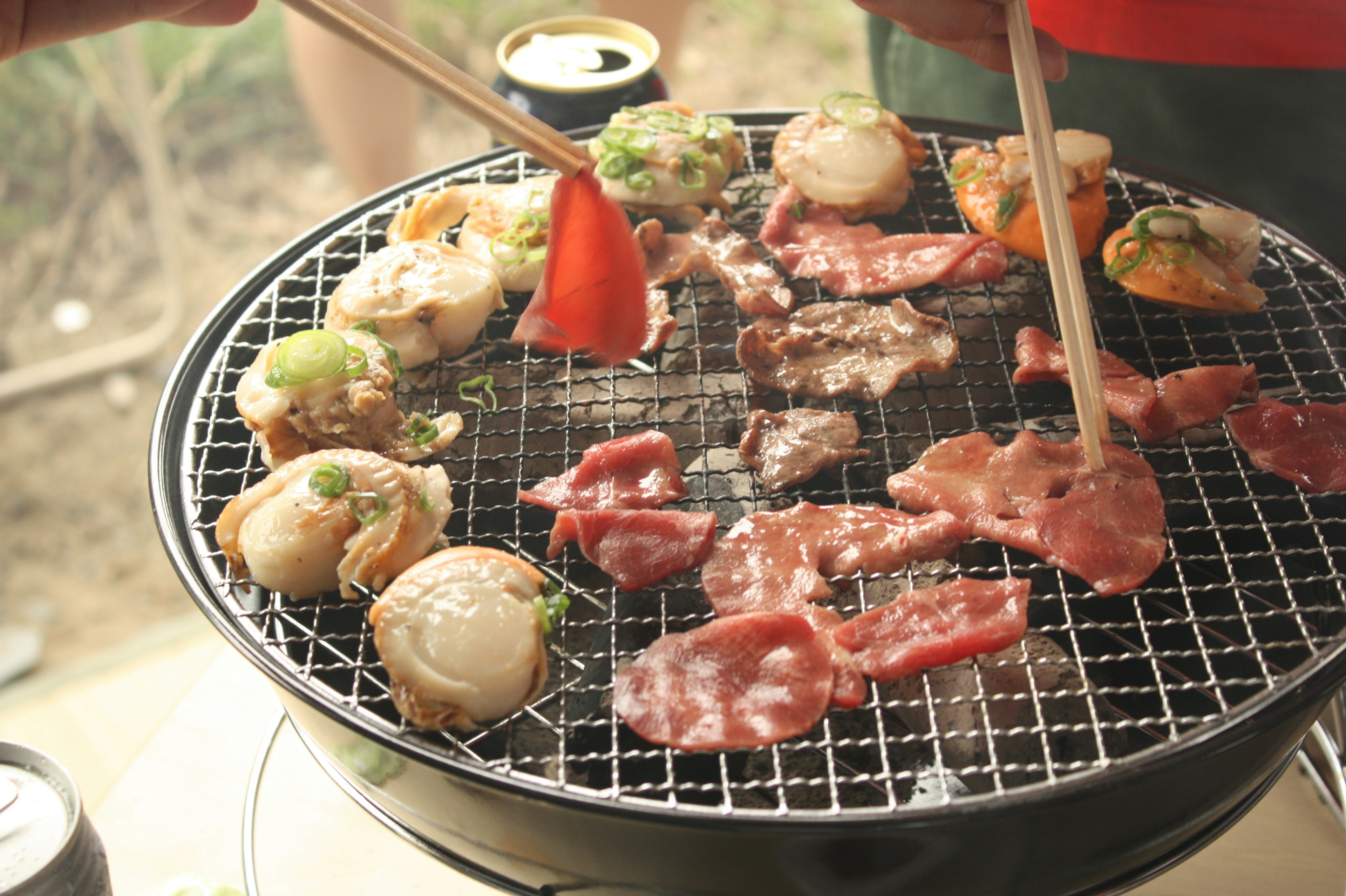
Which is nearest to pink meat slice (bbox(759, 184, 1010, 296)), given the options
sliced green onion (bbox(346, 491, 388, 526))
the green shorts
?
the green shorts

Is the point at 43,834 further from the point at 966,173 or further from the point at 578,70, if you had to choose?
the point at 966,173

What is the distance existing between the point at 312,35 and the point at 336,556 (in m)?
3.58

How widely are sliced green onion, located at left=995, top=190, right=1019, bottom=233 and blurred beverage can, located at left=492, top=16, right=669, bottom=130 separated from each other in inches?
53.3

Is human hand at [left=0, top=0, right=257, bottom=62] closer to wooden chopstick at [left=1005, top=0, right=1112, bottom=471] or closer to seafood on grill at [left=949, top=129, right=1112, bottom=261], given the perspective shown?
wooden chopstick at [left=1005, top=0, right=1112, bottom=471]

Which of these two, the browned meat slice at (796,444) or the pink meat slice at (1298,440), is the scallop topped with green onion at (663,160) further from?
the pink meat slice at (1298,440)

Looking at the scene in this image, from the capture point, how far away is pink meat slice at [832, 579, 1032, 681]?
2254mm

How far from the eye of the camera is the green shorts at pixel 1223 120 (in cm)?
389

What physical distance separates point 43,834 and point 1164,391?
291cm

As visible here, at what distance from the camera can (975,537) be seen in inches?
99.8

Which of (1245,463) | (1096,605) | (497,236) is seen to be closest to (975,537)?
(1096,605)

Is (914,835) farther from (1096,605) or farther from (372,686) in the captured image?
(372,686)

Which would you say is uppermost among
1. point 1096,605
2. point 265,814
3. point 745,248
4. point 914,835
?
point 745,248

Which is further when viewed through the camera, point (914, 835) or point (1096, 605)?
point (1096, 605)

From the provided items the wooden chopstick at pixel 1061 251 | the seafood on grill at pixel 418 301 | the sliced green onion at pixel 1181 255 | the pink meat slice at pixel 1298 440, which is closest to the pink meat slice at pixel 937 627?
the wooden chopstick at pixel 1061 251
